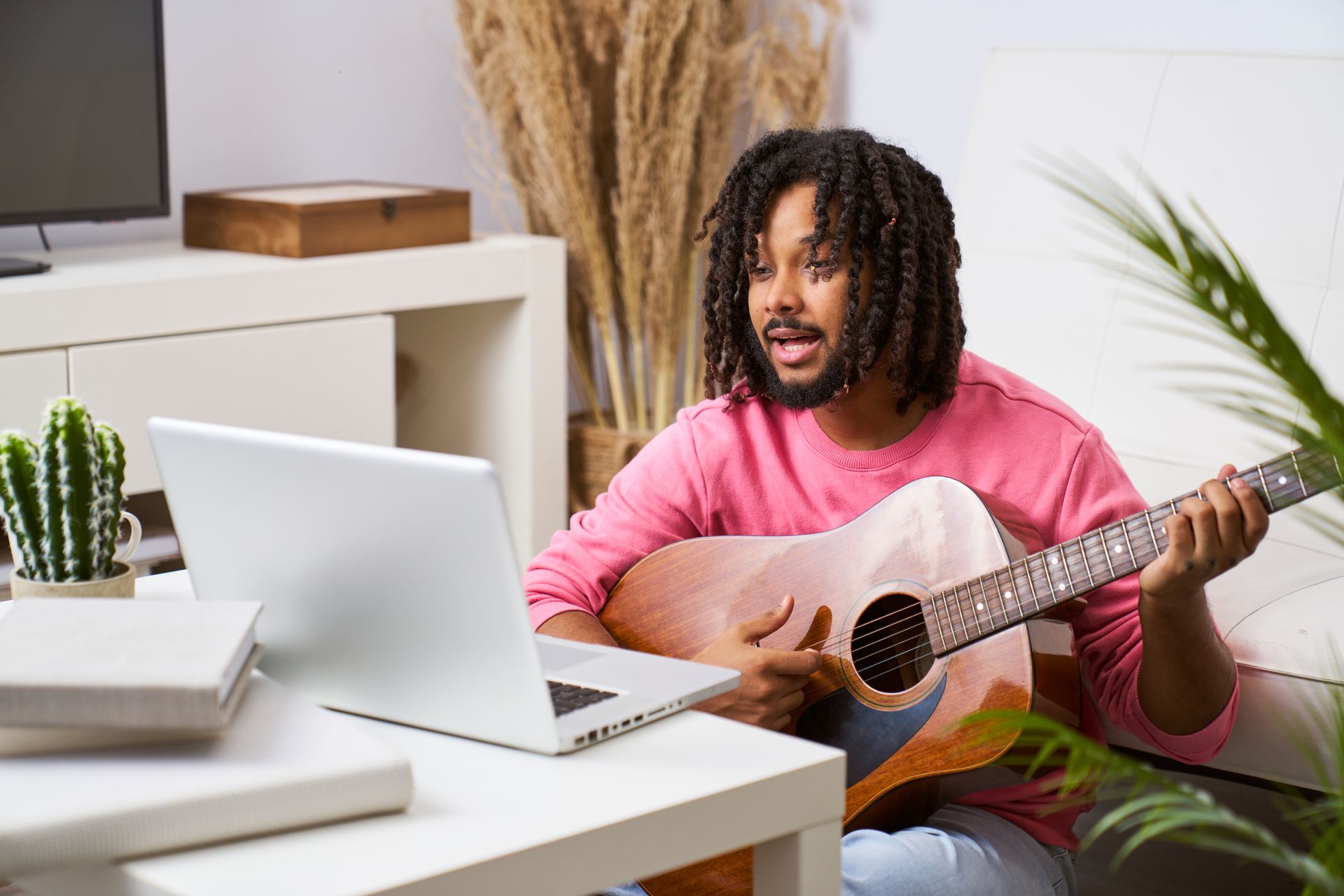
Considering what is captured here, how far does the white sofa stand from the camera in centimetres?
206

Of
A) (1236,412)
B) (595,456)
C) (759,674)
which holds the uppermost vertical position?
(1236,412)

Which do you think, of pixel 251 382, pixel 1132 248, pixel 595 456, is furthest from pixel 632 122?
pixel 1132 248

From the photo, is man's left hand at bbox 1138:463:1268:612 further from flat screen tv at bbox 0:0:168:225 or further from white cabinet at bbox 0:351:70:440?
flat screen tv at bbox 0:0:168:225

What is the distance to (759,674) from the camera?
52.0 inches

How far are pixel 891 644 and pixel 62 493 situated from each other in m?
0.71

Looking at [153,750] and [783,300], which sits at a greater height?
[783,300]

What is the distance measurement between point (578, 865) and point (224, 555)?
368 millimetres

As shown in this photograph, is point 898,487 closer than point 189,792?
No

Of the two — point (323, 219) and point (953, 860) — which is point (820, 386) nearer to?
point (953, 860)

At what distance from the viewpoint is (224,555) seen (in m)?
1.08

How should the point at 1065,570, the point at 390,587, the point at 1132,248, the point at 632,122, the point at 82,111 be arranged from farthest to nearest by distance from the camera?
the point at 632,122 < the point at 82,111 < the point at 1132,248 < the point at 1065,570 < the point at 390,587

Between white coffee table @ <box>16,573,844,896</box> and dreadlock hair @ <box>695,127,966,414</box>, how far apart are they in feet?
1.82

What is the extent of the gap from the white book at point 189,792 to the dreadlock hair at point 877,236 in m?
0.74

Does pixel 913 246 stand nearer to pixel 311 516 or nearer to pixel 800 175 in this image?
pixel 800 175
